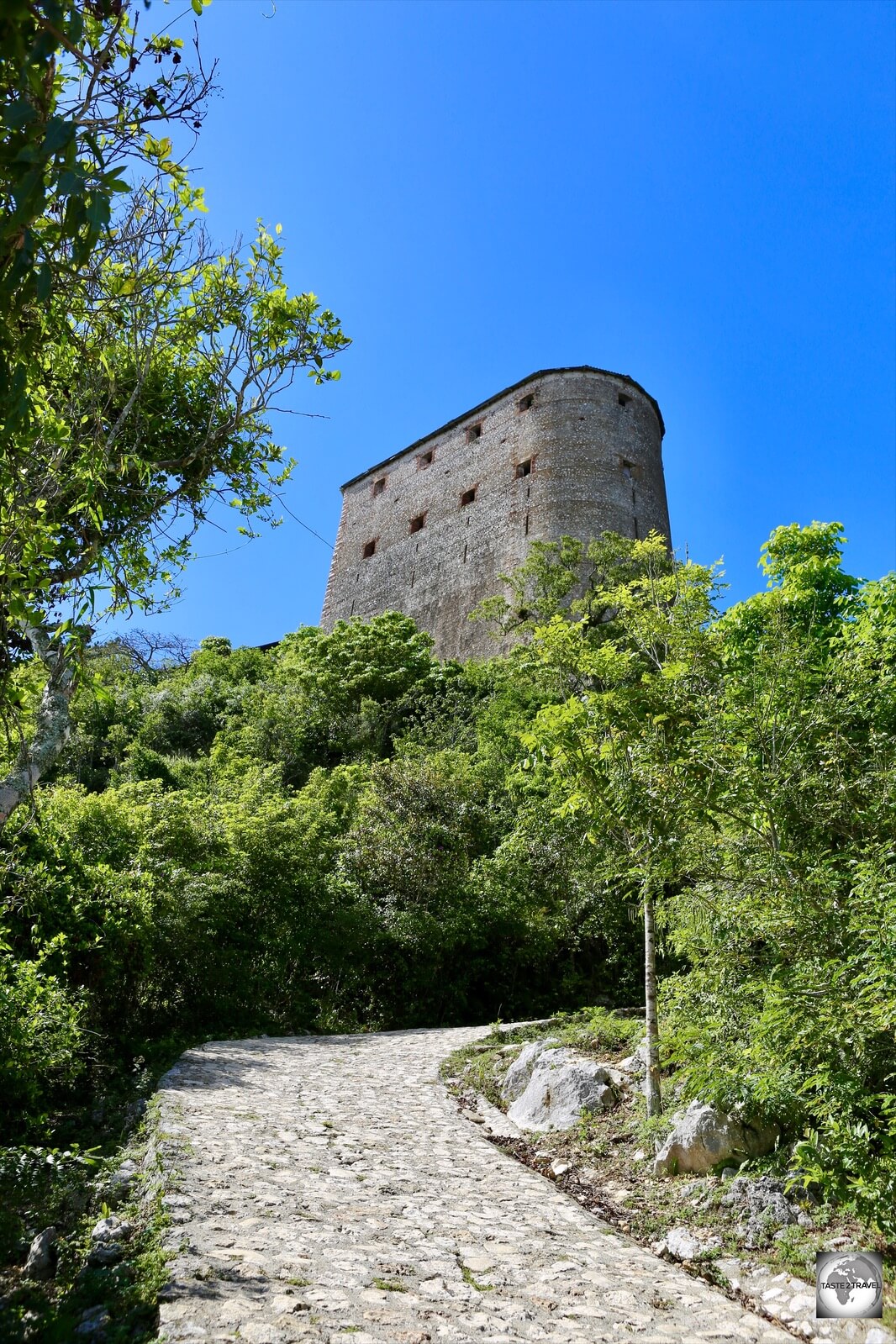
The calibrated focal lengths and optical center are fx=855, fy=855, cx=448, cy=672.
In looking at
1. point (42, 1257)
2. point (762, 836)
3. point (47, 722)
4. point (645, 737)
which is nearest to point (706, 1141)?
point (762, 836)

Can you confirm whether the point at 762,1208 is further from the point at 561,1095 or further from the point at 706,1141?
the point at 561,1095

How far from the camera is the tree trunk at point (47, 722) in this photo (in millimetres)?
3881

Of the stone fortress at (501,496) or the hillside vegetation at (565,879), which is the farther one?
the stone fortress at (501,496)

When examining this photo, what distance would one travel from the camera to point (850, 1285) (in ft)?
11.1

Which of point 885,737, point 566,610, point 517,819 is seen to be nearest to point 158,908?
point 517,819

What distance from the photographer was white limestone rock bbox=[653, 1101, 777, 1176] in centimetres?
460

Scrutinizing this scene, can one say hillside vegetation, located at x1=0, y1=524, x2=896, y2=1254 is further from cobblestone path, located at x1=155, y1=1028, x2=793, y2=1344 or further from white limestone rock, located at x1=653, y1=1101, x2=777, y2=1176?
cobblestone path, located at x1=155, y1=1028, x2=793, y2=1344

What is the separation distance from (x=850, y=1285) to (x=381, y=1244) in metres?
1.92

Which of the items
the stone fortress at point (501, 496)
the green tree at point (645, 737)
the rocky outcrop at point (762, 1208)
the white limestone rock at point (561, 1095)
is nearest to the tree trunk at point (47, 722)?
the green tree at point (645, 737)

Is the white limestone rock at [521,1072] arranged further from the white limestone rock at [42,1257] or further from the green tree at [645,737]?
the white limestone rock at [42,1257]

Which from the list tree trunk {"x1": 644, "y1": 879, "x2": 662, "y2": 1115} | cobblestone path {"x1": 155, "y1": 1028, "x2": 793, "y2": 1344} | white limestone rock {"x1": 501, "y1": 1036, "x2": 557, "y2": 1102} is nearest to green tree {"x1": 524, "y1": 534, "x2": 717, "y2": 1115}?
tree trunk {"x1": 644, "y1": 879, "x2": 662, "y2": 1115}

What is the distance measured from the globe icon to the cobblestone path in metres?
0.27

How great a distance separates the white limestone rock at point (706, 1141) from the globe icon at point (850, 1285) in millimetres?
957

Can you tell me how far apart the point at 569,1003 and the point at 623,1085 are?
602 cm
